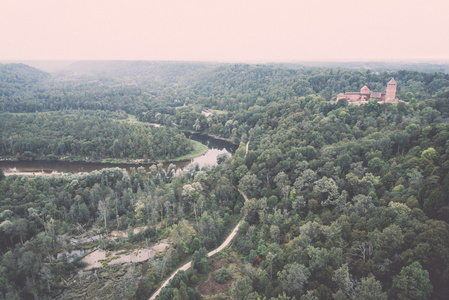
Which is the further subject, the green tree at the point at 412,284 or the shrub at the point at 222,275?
the shrub at the point at 222,275

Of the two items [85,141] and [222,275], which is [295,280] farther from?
[85,141]

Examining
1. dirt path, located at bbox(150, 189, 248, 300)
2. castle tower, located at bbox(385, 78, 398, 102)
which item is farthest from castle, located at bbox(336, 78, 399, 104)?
dirt path, located at bbox(150, 189, 248, 300)

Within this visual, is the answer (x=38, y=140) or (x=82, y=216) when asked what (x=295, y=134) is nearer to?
(x=82, y=216)

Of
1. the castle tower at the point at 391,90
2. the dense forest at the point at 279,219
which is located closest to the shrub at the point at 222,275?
the dense forest at the point at 279,219

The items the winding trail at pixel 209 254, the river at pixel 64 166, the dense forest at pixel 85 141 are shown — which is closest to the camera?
the winding trail at pixel 209 254

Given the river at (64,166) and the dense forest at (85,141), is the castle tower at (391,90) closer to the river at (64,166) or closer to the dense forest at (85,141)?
the river at (64,166)

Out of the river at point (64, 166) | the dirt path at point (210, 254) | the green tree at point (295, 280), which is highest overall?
the green tree at point (295, 280)

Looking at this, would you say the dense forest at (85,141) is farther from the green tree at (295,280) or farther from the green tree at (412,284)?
the green tree at (412,284)

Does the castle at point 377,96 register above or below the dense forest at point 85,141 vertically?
above

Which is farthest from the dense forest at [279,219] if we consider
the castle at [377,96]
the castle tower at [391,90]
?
the castle at [377,96]

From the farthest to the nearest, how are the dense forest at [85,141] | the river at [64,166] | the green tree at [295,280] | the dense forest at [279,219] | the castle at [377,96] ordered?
1. the dense forest at [85,141]
2. the river at [64,166]
3. the castle at [377,96]
4. the green tree at [295,280]
5. the dense forest at [279,219]

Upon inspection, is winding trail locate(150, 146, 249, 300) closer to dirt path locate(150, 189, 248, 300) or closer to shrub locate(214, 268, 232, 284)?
dirt path locate(150, 189, 248, 300)
